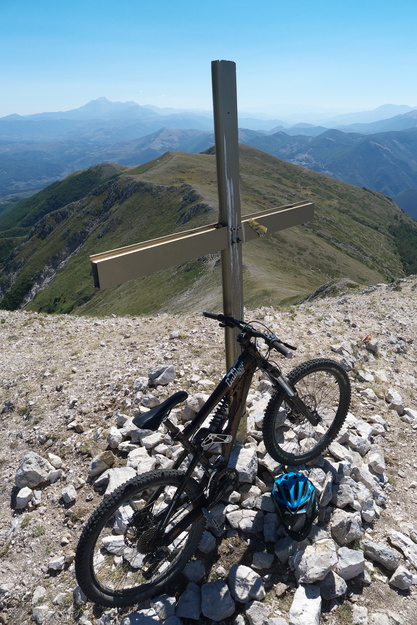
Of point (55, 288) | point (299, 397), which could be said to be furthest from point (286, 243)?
point (299, 397)

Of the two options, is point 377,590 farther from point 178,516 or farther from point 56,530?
point 56,530

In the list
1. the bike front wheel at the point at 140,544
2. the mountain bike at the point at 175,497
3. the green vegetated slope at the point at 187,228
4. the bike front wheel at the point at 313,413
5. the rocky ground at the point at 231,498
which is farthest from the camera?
the green vegetated slope at the point at 187,228

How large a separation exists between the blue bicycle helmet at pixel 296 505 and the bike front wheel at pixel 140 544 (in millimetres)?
850

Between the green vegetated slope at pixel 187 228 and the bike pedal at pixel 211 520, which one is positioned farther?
the green vegetated slope at pixel 187 228

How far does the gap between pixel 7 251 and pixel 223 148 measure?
170 m

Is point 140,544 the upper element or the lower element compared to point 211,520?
upper

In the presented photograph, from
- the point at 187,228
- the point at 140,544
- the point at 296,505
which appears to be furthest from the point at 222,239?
the point at 187,228

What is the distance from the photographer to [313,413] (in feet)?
15.5

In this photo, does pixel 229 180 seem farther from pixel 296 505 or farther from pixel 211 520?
pixel 211 520

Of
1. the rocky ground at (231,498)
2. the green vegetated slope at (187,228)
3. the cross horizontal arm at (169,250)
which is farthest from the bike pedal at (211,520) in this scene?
the green vegetated slope at (187,228)

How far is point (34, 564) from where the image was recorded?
4152 mm

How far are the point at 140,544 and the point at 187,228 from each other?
74009 millimetres

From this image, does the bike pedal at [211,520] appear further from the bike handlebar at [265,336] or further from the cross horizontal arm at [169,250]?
the cross horizontal arm at [169,250]

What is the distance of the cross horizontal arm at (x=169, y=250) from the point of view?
131 inches
